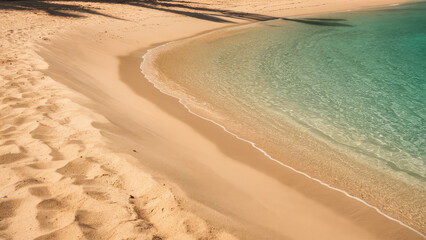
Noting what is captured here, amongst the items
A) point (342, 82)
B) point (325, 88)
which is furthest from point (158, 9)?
point (325, 88)

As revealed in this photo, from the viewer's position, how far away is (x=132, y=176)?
3854 mm

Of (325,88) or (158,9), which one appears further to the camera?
(158,9)

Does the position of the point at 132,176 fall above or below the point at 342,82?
above

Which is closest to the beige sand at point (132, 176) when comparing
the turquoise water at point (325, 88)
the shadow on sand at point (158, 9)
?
the turquoise water at point (325, 88)

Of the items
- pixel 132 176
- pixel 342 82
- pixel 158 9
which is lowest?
pixel 342 82

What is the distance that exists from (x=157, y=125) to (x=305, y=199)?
2959 mm

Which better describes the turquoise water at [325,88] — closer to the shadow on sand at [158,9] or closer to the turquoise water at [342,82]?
the turquoise water at [342,82]

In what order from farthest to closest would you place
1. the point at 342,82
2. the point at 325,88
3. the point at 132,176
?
the point at 342,82, the point at 325,88, the point at 132,176

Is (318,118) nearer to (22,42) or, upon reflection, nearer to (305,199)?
(305,199)

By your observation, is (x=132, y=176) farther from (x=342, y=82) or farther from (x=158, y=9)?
(x=158, y=9)

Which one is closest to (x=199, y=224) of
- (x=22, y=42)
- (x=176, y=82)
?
(x=176, y=82)

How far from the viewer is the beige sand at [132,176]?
3.12 m

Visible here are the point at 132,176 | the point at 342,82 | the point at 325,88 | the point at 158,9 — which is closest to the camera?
the point at 132,176

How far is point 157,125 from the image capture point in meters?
6.30
